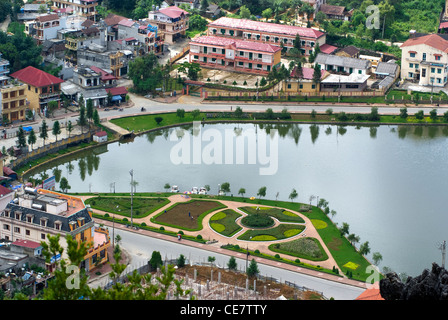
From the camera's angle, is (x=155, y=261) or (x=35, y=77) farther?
(x=35, y=77)

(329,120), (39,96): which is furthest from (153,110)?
(329,120)

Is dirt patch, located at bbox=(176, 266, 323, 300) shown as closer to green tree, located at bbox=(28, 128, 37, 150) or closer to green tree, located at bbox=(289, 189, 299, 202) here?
green tree, located at bbox=(289, 189, 299, 202)

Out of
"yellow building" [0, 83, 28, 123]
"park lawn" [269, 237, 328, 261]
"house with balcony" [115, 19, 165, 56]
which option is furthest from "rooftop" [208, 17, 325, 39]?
"park lawn" [269, 237, 328, 261]

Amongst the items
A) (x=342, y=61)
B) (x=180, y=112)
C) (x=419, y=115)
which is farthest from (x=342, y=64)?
(x=180, y=112)

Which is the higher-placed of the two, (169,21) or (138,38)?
(169,21)

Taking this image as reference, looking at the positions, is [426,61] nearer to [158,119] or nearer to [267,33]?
[267,33]

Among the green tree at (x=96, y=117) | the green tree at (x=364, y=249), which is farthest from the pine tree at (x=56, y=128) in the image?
the green tree at (x=364, y=249)
